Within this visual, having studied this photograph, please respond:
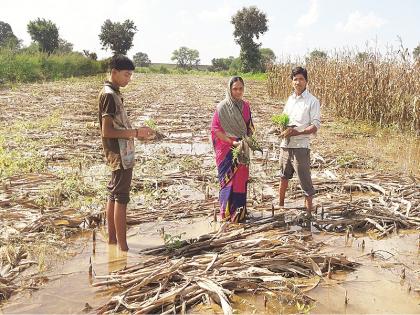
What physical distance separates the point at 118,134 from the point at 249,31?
44945 mm

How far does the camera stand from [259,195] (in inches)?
226

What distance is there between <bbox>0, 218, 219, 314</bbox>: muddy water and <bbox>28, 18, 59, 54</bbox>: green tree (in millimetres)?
39632

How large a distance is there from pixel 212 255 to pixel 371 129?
29.0 ft

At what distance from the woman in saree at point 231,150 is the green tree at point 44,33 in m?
39.3

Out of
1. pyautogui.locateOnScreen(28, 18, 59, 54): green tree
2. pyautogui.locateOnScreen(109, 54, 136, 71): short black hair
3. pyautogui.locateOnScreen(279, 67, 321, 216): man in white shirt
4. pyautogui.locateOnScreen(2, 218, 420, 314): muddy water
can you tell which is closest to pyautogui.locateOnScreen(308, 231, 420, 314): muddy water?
pyautogui.locateOnScreen(2, 218, 420, 314): muddy water

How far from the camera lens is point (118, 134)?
12.1 ft

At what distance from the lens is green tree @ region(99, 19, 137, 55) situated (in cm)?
5494

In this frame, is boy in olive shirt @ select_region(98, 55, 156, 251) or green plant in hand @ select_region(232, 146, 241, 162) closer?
boy in olive shirt @ select_region(98, 55, 156, 251)

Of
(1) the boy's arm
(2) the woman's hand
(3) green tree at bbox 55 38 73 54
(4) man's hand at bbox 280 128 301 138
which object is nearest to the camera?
(1) the boy's arm

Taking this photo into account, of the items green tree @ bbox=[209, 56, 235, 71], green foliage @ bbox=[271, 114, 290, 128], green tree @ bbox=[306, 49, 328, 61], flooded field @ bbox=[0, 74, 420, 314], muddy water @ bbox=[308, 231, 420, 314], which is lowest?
muddy water @ bbox=[308, 231, 420, 314]

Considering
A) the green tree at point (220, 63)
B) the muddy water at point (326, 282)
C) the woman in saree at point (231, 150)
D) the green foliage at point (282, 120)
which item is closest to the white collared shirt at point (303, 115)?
the green foliage at point (282, 120)

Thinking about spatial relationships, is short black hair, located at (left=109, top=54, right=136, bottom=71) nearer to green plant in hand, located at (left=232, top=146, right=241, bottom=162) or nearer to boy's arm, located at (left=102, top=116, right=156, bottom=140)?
boy's arm, located at (left=102, top=116, right=156, bottom=140)

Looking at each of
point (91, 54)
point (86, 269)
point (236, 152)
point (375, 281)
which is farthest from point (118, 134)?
point (91, 54)

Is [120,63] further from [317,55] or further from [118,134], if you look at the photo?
[317,55]
